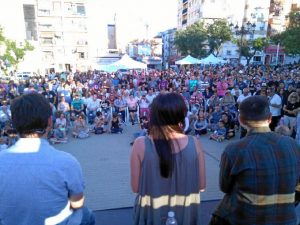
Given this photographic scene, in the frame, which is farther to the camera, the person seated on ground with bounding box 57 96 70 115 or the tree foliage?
→ the tree foliage

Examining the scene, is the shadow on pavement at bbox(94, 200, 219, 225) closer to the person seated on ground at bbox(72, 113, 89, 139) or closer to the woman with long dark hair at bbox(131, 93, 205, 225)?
the woman with long dark hair at bbox(131, 93, 205, 225)

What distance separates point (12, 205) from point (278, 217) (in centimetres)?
174

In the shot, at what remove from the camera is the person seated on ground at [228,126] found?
8250 millimetres

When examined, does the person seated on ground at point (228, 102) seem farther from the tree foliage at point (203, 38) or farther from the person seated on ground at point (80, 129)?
the tree foliage at point (203, 38)

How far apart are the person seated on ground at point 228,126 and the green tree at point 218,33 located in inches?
1318

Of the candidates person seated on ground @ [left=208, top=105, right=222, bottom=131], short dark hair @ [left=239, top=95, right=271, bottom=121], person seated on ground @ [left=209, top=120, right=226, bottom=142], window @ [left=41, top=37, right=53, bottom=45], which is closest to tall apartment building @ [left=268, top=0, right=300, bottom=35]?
window @ [left=41, top=37, right=53, bottom=45]

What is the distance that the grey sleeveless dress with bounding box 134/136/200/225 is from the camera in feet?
5.92

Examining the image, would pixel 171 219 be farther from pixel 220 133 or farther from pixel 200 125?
pixel 200 125

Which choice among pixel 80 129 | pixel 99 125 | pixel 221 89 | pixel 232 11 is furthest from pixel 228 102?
pixel 232 11

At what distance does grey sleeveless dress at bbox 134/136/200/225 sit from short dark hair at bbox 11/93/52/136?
686 mm

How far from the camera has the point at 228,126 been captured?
8.50m

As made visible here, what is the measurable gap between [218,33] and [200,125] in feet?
110

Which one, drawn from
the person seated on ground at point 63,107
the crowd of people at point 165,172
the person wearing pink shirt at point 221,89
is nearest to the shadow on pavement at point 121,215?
the crowd of people at point 165,172

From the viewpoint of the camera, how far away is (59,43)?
46812 millimetres
